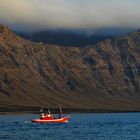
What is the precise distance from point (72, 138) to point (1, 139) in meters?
18.9

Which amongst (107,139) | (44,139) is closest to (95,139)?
(107,139)

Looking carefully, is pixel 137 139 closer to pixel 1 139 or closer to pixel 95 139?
pixel 95 139

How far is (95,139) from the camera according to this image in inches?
5723

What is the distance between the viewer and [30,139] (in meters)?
144

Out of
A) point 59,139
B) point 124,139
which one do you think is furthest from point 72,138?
point 124,139

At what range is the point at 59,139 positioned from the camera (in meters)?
146

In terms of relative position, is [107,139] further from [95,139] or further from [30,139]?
[30,139]

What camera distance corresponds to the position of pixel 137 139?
146500 millimetres

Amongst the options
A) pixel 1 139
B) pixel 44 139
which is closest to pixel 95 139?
pixel 44 139

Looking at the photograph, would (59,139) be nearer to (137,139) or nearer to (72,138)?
(72,138)

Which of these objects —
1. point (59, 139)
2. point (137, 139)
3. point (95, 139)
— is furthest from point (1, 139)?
point (137, 139)

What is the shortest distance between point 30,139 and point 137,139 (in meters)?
28.2

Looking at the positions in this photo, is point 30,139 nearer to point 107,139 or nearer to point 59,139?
point 59,139

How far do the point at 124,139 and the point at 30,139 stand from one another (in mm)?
24743
